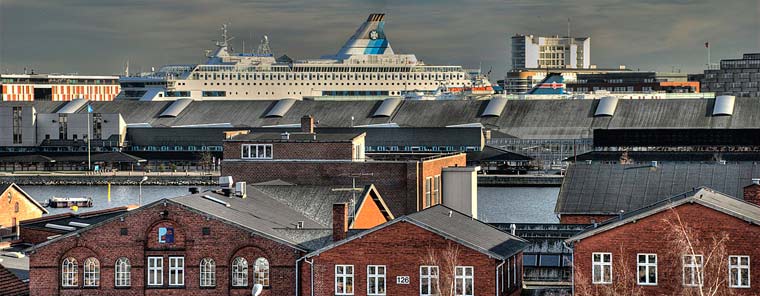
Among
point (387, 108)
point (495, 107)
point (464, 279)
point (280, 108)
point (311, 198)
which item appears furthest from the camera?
point (280, 108)

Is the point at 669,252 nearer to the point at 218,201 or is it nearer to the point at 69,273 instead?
the point at 218,201

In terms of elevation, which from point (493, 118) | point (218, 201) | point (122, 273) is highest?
point (493, 118)

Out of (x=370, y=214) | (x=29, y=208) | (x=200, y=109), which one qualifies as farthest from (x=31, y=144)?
(x=370, y=214)

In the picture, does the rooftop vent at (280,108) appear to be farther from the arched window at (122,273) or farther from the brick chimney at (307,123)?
the arched window at (122,273)

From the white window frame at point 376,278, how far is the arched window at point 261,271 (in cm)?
244

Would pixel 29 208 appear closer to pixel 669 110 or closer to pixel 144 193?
pixel 144 193

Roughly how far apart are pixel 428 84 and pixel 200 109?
58390 mm

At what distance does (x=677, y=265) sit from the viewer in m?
29.1

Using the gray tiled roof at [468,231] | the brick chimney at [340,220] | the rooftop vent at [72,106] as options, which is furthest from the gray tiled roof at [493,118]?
the brick chimney at [340,220]

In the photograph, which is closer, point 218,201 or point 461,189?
point 218,201

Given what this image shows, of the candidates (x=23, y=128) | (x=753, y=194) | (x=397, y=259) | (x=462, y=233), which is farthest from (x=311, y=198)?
(x=23, y=128)

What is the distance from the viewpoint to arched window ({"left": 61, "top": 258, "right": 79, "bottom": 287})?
32.8 meters

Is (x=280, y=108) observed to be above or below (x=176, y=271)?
above

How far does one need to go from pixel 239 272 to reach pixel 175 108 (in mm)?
91177
